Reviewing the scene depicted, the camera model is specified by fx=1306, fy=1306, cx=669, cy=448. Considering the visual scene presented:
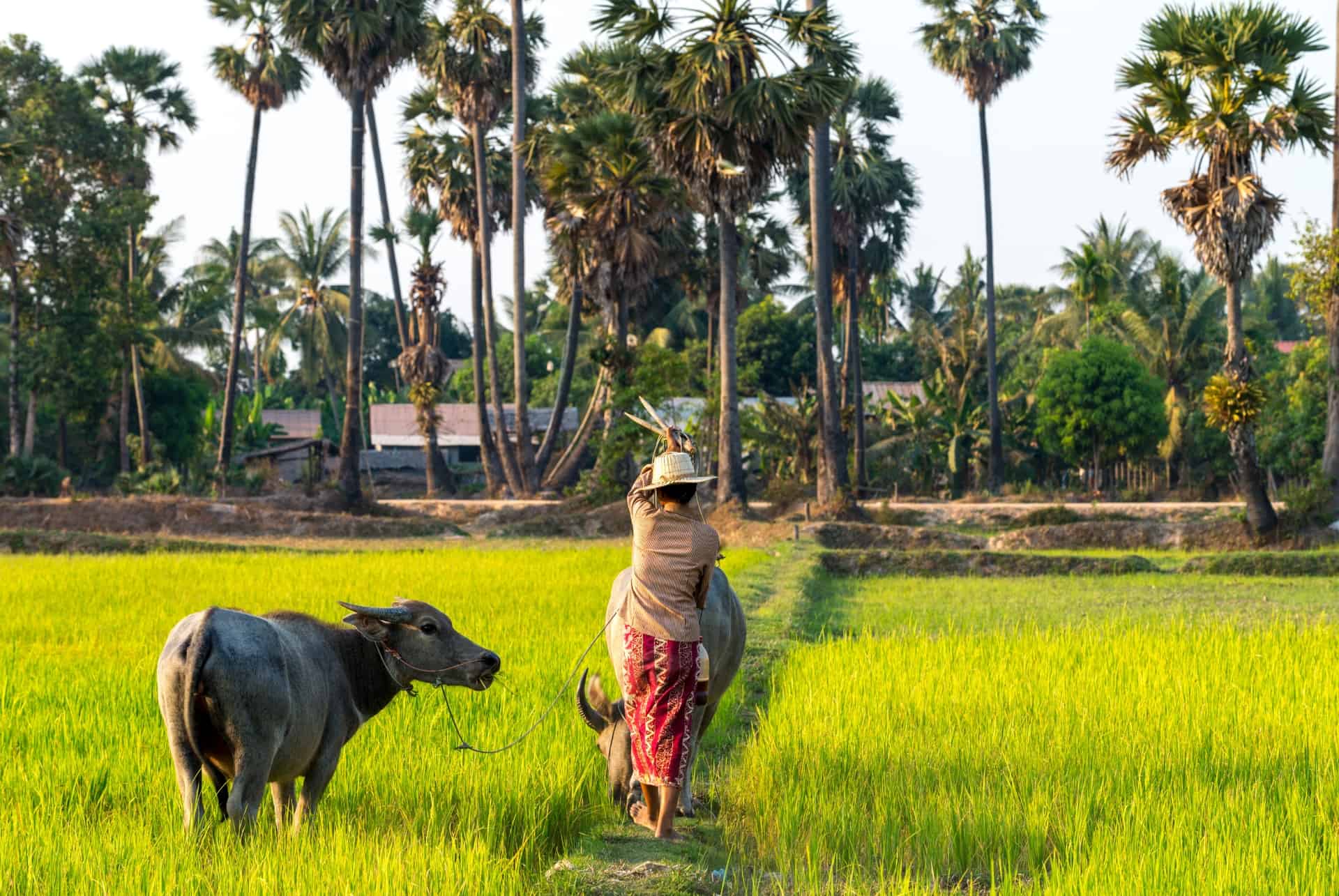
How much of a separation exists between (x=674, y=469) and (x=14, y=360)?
27311mm

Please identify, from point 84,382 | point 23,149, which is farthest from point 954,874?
point 84,382

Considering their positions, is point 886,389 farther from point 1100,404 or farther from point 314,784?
point 314,784

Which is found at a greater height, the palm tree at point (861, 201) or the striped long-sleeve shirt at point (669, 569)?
the palm tree at point (861, 201)

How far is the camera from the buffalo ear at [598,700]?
522cm

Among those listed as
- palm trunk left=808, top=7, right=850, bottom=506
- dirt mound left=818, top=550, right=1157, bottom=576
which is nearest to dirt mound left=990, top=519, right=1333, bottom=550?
palm trunk left=808, top=7, right=850, bottom=506

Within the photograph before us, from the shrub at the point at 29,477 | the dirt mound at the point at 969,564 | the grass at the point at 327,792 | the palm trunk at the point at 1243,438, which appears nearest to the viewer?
the grass at the point at 327,792

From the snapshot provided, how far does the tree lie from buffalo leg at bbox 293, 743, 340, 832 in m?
29.1

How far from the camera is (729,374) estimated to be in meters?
20.8

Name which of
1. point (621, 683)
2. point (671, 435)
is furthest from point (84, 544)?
point (671, 435)

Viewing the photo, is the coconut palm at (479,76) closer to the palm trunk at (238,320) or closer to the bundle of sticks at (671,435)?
the palm trunk at (238,320)

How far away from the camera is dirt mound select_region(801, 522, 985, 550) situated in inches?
768

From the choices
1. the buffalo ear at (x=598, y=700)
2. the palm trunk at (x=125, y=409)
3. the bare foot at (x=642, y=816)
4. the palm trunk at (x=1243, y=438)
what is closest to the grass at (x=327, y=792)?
the bare foot at (x=642, y=816)

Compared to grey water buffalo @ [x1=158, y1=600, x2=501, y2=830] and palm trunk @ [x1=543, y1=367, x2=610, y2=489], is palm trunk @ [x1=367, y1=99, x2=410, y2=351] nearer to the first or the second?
palm trunk @ [x1=543, y1=367, x2=610, y2=489]

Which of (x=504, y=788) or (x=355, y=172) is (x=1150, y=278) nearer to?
(x=355, y=172)
